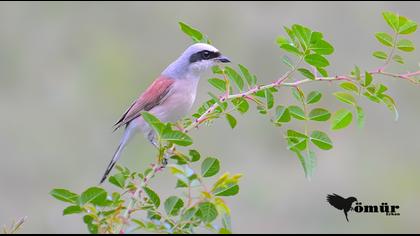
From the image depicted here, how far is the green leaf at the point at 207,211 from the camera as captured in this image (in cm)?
A: 148

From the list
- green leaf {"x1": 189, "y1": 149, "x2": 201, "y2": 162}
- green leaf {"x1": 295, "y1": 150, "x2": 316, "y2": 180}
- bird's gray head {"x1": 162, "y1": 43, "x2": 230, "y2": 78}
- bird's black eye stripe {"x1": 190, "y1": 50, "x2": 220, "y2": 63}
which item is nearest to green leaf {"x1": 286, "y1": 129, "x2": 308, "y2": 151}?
green leaf {"x1": 295, "y1": 150, "x2": 316, "y2": 180}

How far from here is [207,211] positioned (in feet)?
4.88

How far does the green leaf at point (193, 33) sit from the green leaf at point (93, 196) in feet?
2.88

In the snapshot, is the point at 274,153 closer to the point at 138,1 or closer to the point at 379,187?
the point at 379,187

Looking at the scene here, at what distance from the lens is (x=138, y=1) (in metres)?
12.3

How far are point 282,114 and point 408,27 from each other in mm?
471

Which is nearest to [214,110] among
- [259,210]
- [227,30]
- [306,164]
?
[306,164]

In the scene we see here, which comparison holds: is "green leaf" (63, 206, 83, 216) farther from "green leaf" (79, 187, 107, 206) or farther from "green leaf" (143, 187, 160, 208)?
"green leaf" (143, 187, 160, 208)

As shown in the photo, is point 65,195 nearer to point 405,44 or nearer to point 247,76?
point 247,76

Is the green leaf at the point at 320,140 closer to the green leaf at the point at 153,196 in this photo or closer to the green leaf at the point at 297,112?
the green leaf at the point at 297,112

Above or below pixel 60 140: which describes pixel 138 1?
above

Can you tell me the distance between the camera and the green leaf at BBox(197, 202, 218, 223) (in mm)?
1479

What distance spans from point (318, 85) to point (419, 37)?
7.46 ft

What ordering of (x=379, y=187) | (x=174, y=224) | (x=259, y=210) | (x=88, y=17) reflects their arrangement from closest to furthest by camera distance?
1. (x=174, y=224)
2. (x=259, y=210)
3. (x=379, y=187)
4. (x=88, y=17)
